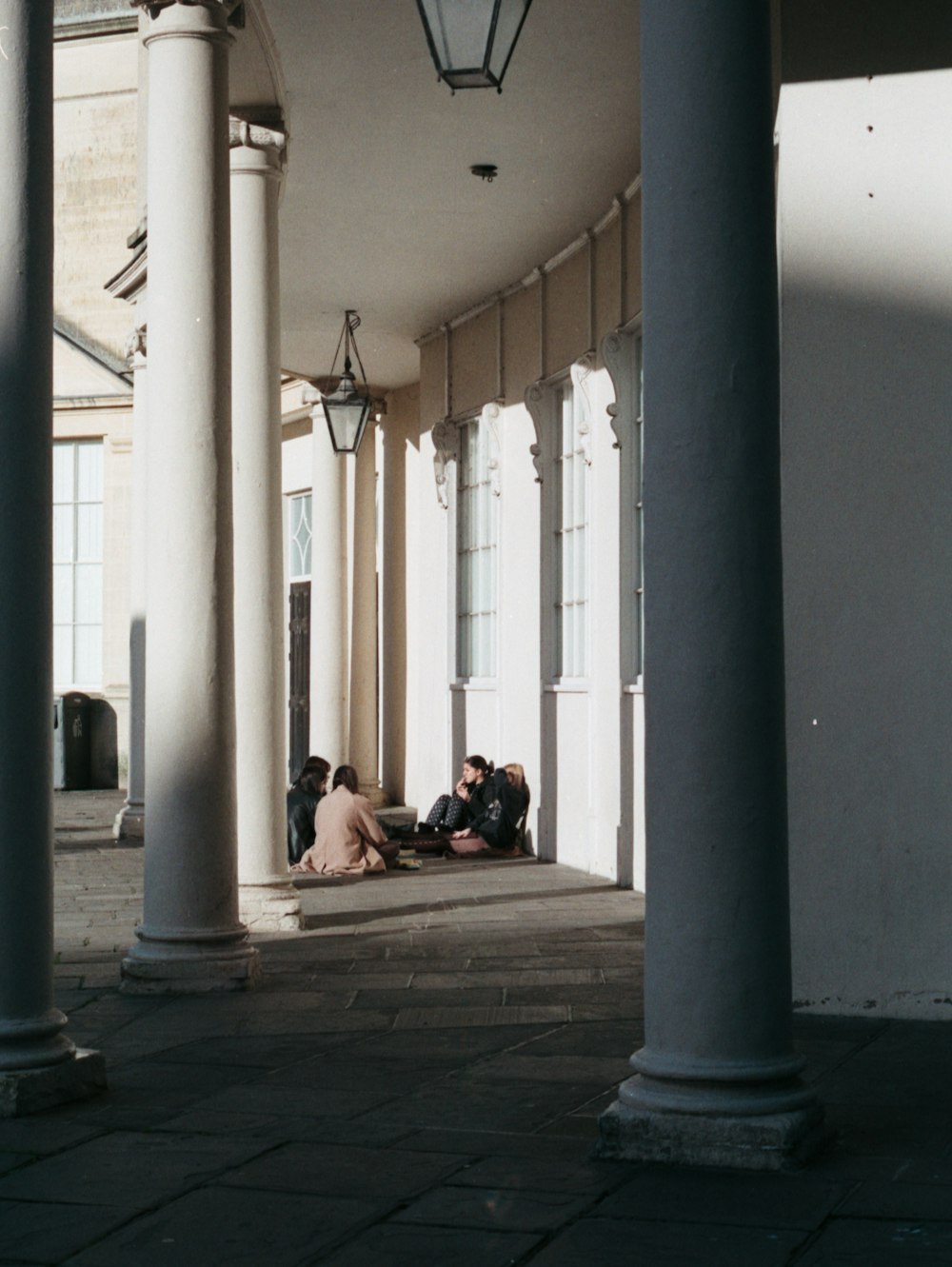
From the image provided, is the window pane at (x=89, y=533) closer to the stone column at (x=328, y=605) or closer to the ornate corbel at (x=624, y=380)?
the stone column at (x=328, y=605)

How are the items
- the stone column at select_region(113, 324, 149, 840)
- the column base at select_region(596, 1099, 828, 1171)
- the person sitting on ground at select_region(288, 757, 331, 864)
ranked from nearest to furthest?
the column base at select_region(596, 1099, 828, 1171) → the person sitting on ground at select_region(288, 757, 331, 864) → the stone column at select_region(113, 324, 149, 840)

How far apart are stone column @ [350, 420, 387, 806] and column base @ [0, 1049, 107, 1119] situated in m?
13.2

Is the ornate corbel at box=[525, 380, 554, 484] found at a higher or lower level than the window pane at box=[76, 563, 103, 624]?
higher

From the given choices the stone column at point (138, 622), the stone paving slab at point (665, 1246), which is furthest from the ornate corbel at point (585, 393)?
the stone paving slab at point (665, 1246)

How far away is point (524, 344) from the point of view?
47.8 ft

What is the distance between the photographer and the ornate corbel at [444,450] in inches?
642

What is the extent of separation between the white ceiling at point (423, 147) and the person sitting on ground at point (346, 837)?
4.10m

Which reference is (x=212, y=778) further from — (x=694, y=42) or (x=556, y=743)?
(x=556, y=743)

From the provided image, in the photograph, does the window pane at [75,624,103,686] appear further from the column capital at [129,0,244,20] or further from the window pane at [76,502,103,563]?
the column capital at [129,0,244,20]

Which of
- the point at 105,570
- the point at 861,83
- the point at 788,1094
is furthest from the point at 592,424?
the point at 105,570

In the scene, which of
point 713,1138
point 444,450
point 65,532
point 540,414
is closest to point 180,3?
point 713,1138

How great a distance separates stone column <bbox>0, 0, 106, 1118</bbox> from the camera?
540 cm

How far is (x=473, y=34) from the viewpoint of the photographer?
5.45m

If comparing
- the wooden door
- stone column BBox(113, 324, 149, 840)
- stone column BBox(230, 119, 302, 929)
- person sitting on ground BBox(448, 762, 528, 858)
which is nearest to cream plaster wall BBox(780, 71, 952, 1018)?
stone column BBox(230, 119, 302, 929)
